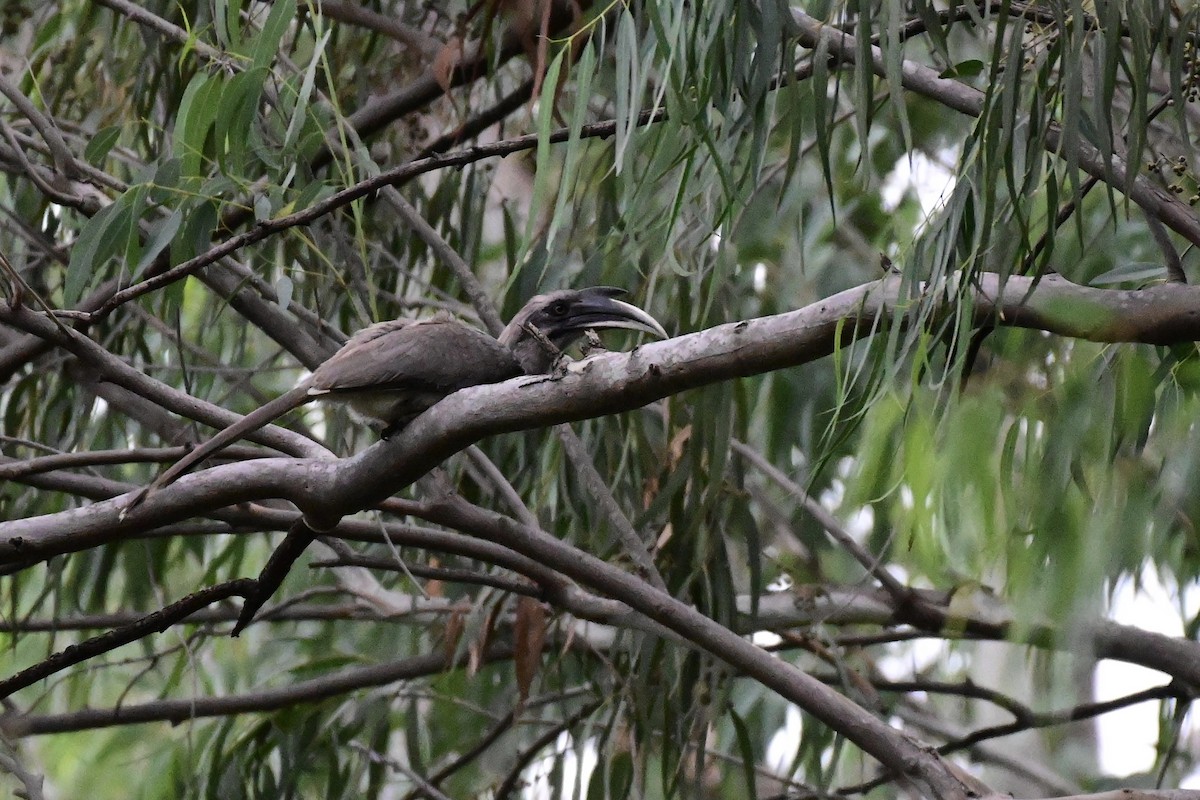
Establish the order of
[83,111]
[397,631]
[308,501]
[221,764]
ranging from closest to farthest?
[308,501], [221,764], [83,111], [397,631]

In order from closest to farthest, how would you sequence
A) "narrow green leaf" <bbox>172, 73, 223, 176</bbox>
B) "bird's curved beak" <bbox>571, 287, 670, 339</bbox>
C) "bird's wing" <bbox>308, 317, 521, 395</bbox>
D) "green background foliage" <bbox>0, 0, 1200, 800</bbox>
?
"green background foliage" <bbox>0, 0, 1200, 800</bbox>, "bird's wing" <bbox>308, 317, 521, 395</bbox>, "narrow green leaf" <bbox>172, 73, 223, 176</bbox>, "bird's curved beak" <bbox>571, 287, 670, 339</bbox>

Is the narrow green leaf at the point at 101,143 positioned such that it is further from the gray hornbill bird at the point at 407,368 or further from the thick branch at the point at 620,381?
the thick branch at the point at 620,381

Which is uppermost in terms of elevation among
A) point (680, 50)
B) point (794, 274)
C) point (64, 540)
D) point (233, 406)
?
point (794, 274)

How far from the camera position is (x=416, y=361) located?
3.05m

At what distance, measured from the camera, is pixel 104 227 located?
3070 millimetres

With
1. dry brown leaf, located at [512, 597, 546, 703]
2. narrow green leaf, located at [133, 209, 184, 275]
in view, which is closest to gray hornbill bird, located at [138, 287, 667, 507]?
narrow green leaf, located at [133, 209, 184, 275]

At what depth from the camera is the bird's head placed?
3.44 metres

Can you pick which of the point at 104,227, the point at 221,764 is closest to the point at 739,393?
the point at 104,227

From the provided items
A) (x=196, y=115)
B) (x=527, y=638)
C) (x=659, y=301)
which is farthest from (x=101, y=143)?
(x=659, y=301)

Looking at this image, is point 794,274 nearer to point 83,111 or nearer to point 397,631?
point 397,631

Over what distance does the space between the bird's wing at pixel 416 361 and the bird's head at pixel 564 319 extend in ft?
0.51

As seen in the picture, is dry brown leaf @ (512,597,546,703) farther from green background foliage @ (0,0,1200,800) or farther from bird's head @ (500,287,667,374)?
bird's head @ (500,287,667,374)

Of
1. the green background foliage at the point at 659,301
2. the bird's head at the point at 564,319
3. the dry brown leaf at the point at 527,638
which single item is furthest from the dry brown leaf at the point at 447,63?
the dry brown leaf at the point at 527,638

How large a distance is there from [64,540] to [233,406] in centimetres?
344
